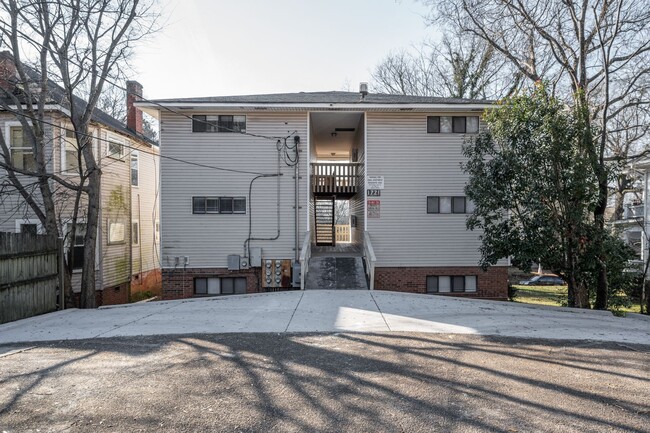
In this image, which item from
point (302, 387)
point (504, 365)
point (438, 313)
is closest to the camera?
point (302, 387)

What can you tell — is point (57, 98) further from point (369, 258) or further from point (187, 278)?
point (369, 258)

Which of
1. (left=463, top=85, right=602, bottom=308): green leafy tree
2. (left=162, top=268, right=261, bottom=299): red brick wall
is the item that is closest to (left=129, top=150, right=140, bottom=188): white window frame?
(left=162, top=268, right=261, bottom=299): red brick wall

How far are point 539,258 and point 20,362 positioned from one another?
32.6ft

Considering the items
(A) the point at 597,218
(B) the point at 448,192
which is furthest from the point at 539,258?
(B) the point at 448,192

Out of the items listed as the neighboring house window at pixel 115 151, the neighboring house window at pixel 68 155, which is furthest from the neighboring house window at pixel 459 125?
the neighboring house window at pixel 68 155

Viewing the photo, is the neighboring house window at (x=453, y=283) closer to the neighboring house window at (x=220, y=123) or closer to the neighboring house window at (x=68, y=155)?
the neighboring house window at (x=220, y=123)

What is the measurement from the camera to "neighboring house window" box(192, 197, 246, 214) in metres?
14.6

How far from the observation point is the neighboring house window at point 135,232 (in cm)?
1809

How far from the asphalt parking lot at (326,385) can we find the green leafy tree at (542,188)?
13.4 feet

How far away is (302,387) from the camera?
4.80 meters

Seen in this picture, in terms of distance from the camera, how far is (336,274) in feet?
43.7

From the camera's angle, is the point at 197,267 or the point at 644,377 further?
the point at 197,267

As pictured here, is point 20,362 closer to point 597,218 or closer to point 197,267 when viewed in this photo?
point 197,267

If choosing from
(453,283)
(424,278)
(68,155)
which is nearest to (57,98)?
(68,155)
